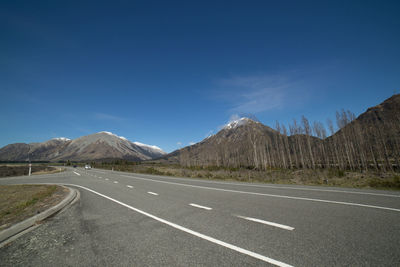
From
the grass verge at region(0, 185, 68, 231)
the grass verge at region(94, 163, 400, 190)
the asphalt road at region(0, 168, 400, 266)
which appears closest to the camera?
the asphalt road at region(0, 168, 400, 266)

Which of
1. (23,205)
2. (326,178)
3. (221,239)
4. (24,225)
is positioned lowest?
(326,178)

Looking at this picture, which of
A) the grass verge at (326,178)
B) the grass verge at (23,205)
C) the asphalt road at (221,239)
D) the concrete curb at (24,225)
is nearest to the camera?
the asphalt road at (221,239)

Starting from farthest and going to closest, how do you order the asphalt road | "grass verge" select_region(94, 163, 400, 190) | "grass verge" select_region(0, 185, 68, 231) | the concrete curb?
"grass verge" select_region(94, 163, 400, 190) < "grass verge" select_region(0, 185, 68, 231) < the concrete curb < the asphalt road

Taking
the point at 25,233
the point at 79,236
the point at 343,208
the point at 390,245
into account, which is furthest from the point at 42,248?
the point at 343,208

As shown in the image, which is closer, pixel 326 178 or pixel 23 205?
pixel 23 205

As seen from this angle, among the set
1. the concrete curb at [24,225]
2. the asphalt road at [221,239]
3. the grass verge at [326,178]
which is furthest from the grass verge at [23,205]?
the grass verge at [326,178]

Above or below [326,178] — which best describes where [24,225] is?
above

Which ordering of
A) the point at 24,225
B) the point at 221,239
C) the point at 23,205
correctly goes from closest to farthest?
the point at 221,239
the point at 24,225
the point at 23,205

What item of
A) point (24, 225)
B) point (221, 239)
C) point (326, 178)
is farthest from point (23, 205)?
point (326, 178)

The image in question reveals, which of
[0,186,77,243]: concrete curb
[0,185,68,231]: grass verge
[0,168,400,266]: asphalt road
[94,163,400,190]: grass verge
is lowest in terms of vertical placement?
[94,163,400,190]: grass verge

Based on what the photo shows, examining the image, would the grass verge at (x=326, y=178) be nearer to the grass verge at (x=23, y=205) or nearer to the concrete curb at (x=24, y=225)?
the concrete curb at (x=24, y=225)

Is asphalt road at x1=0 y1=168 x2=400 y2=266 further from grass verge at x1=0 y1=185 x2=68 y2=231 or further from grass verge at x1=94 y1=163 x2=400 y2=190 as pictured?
grass verge at x1=94 y1=163 x2=400 y2=190

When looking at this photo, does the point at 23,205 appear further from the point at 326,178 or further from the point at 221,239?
the point at 326,178

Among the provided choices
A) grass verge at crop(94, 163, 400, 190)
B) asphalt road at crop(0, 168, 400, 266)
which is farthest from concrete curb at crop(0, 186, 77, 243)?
grass verge at crop(94, 163, 400, 190)
